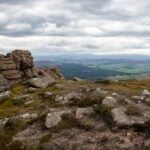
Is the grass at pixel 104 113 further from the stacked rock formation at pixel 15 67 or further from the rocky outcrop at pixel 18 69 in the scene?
the stacked rock formation at pixel 15 67

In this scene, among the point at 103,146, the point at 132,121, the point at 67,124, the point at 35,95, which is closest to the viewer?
the point at 103,146

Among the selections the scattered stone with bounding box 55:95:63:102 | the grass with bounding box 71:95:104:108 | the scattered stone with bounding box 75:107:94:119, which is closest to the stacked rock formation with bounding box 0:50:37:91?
the scattered stone with bounding box 55:95:63:102

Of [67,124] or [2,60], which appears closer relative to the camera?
[67,124]

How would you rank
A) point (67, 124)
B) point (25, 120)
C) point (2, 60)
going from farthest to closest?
point (2, 60), point (25, 120), point (67, 124)

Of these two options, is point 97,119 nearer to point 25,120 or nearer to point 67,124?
point 67,124

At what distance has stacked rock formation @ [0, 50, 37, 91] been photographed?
113 m

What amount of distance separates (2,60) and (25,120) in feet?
256

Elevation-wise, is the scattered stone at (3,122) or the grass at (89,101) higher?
the grass at (89,101)

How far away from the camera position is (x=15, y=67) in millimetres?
116750

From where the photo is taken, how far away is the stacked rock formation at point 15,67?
113m

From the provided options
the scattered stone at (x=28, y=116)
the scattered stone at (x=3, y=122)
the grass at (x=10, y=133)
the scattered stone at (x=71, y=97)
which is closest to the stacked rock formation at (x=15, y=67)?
the scattered stone at (x=71, y=97)

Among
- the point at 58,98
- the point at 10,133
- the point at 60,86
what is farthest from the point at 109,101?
the point at 60,86

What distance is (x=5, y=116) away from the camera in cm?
4578

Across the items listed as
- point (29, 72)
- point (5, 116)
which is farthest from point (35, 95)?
point (29, 72)
